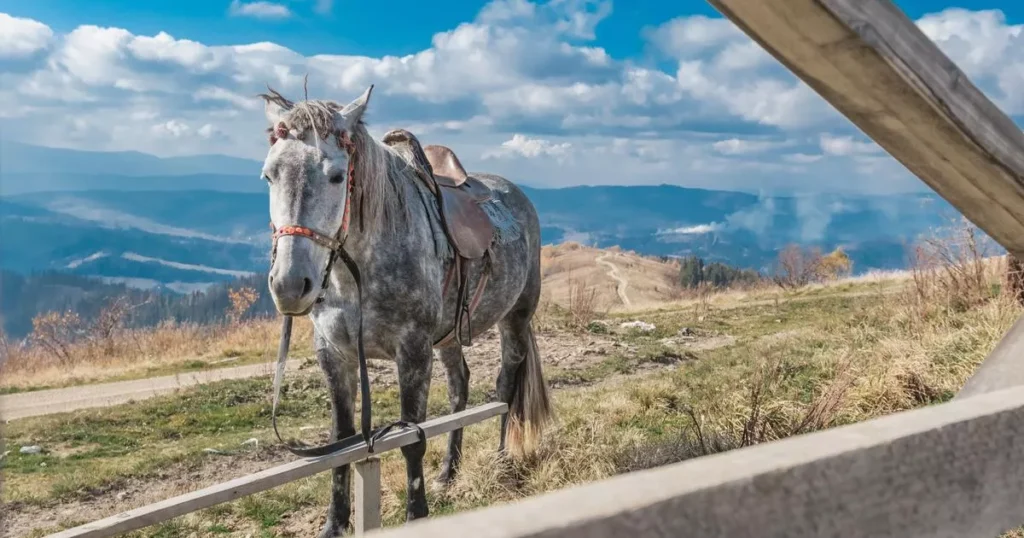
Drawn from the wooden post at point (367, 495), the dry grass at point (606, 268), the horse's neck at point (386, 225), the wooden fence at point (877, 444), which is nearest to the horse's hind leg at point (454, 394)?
the horse's neck at point (386, 225)

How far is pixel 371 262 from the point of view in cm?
377

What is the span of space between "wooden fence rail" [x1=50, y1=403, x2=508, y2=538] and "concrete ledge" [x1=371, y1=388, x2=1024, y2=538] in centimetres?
211

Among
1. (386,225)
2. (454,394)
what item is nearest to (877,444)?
(386,225)

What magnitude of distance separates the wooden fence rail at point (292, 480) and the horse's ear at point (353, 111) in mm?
1435

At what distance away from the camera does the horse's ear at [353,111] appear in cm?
350

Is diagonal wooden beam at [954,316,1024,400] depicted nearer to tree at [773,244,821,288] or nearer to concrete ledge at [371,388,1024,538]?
concrete ledge at [371,388,1024,538]

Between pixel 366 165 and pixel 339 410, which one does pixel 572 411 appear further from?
pixel 366 165

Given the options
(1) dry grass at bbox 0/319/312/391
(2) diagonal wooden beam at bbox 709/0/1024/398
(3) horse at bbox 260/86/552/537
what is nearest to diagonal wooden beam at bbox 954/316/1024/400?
(2) diagonal wooden beam at bbox 709/0/1024/398

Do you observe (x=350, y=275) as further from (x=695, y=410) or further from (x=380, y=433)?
(x=695, y=410)

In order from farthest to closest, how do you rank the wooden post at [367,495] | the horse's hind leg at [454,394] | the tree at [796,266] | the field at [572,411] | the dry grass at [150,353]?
1. the tree at [796,266]
2. the dry grass at [150,353]
3. the horse's hind leg at [454,394]
4. the field at [572,411]
5. the wooden post at [367,495]

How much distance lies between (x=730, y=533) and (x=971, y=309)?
8.44 metres

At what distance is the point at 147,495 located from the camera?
5.79m

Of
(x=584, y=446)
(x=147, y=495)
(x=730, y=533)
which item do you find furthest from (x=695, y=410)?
(x=730, y=533)

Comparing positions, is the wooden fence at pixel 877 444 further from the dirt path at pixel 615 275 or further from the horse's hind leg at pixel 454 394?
the dirt path at pixel 615 275
